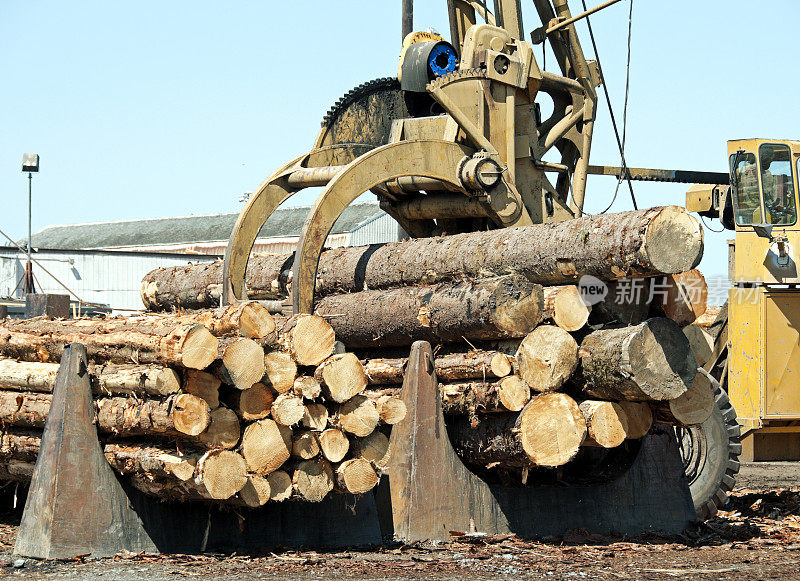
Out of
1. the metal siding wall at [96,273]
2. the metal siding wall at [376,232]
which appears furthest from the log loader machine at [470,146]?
the metal siding wall at [376,232]

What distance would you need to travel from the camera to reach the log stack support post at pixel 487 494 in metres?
7.25

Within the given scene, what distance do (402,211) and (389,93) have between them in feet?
3.84

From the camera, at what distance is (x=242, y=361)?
6340 mm

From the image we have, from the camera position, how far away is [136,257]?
117ft

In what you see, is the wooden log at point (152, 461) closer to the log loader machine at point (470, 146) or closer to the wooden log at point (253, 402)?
the wooden log at point (253, 402)

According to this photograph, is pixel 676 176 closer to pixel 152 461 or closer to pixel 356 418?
pixel 356 418

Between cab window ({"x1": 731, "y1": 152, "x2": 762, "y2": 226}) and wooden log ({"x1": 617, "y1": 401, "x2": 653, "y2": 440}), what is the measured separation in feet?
12.4

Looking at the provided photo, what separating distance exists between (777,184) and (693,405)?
12.9 feet

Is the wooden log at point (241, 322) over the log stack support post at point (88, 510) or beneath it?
over

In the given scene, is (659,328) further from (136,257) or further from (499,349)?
(136,257)

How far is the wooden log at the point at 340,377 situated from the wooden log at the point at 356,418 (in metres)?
0.09

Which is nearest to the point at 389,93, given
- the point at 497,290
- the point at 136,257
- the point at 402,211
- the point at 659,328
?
the point at 402,211

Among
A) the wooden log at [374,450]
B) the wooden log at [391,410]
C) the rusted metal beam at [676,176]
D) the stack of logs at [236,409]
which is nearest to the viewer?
the stack of logs at [236,409]

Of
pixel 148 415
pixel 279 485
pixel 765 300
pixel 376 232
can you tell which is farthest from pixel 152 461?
pixel 376 232
